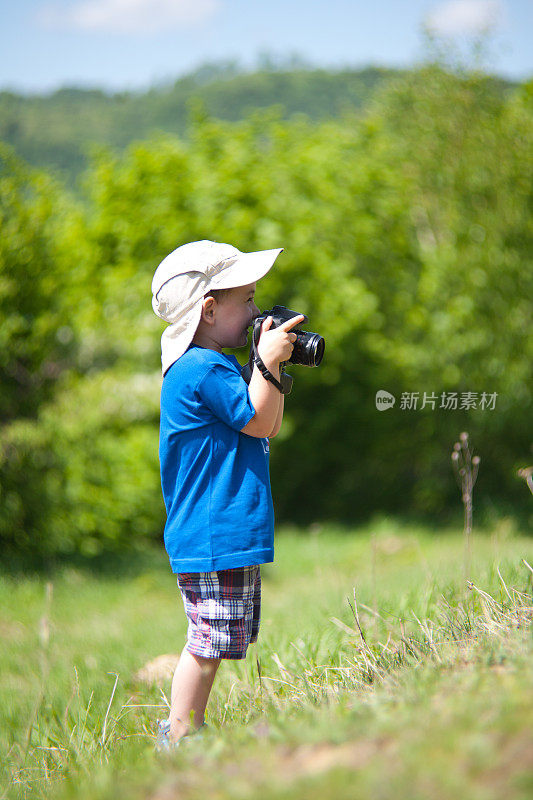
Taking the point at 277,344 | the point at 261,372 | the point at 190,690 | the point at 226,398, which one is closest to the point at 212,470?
the point at 226,398

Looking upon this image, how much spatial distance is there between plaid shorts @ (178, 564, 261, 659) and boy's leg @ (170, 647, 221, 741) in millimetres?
53

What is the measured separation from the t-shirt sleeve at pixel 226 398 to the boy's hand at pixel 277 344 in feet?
0.40

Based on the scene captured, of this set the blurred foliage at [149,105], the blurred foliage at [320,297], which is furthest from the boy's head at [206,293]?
the blurred foliage at [149,105]

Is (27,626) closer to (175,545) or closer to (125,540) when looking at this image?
(125,540)

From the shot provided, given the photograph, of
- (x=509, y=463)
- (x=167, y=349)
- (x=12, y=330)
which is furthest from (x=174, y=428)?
(x=509, y=463)

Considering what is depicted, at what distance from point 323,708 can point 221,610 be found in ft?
1.63

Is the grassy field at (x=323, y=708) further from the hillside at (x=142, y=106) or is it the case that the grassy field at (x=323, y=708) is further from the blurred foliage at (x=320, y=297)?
the hillside at (x=142, y=106)

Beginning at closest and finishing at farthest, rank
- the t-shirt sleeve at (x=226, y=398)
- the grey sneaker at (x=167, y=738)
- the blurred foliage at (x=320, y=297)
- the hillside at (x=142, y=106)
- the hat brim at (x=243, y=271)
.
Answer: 1. the grey sneaker at (x=167, y=738)
2. the t-shirt sleeve at (x=226, y=398)
3. the hat brim at (x=243, y=271)
4. the blurred foliage at (x=320, y=297)
5. the hillside at (x=142, y=106)

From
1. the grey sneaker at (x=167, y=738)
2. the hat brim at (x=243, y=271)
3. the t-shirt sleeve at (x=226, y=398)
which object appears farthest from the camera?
the hat brim at (x=243, y=271)

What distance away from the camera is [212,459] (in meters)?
2.46

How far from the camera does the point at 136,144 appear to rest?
34.6 feet

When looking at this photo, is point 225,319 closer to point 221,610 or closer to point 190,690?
point 221,610

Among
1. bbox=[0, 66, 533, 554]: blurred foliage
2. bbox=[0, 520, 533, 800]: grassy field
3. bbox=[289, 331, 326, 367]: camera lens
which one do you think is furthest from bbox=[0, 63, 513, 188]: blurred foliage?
bbox=[289, 331, 326, 367]: camera lens

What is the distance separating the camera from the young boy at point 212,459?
239 cm
